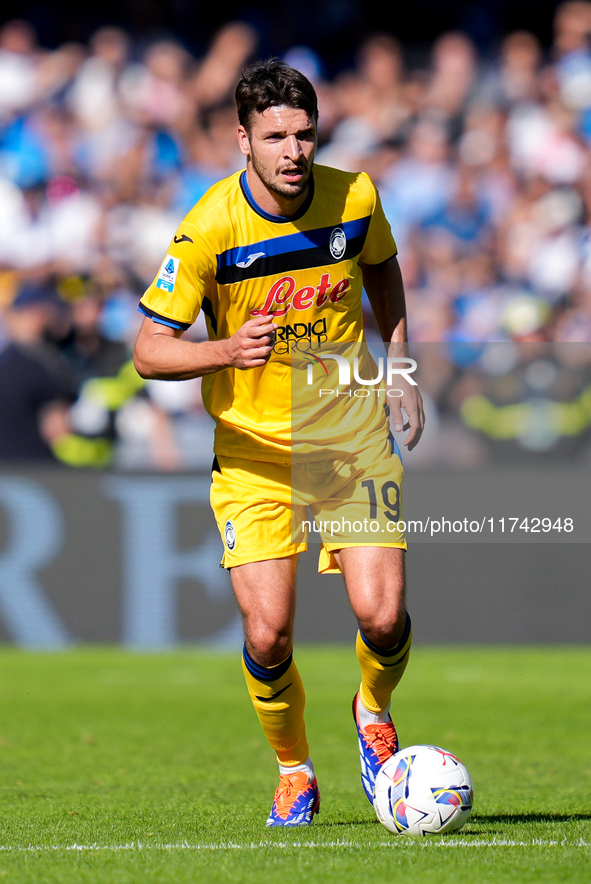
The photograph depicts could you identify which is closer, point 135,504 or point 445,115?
point 135,504

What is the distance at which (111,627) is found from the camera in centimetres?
873

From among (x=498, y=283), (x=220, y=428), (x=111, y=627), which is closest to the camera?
(x=220, y=428)

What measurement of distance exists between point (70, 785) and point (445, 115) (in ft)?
29.3

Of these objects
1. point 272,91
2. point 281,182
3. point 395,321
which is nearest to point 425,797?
point 395,321

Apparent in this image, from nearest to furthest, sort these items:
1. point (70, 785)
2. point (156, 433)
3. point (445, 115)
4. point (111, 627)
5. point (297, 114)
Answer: point (297, 114) < point (70, 785) < point (111, 627) < point (156, 433) < point (445, 115)

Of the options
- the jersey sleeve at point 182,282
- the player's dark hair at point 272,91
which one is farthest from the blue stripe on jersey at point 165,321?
the player's dark hair at point 272,91

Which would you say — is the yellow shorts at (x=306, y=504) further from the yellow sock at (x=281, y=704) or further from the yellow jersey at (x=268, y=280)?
the yellow sock at (x=281, y=704)

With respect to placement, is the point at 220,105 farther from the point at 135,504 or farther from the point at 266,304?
the point at 266,304

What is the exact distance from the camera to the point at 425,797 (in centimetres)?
385

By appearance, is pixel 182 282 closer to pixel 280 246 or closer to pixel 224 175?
pixel 280 246

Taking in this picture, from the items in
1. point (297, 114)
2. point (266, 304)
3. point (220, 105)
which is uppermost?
point (220, 105)

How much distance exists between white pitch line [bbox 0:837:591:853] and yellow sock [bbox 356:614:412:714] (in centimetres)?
66

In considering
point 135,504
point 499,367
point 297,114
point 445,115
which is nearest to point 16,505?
point 135,504

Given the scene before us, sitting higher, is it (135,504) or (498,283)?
(498,283)
